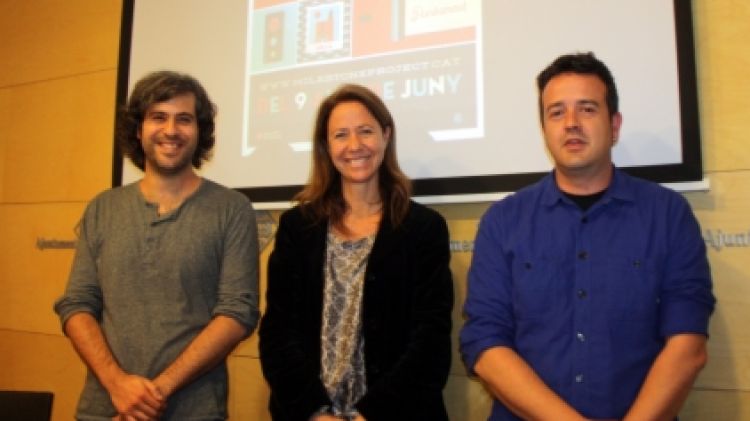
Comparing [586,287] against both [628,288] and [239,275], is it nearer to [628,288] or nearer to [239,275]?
[628,288]

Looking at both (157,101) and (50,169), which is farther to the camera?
(50,169)

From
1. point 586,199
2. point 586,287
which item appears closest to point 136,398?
point 586,287

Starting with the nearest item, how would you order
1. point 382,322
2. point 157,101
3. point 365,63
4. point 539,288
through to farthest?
point 539,288 → point 382,322 → point 157,101 → point 365,63

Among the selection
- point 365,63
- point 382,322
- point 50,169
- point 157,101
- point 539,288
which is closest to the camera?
point 539,288

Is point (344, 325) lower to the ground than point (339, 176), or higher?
lower

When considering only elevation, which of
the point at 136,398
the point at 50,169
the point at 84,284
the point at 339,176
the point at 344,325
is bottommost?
the point at 136,398

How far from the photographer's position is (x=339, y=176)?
192 cm

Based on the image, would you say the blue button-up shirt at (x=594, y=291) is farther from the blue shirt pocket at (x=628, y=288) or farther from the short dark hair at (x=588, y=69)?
the short dark hair at (x=588, y=69)

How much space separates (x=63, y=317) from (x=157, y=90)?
2.51 ft

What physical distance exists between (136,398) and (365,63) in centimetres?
152

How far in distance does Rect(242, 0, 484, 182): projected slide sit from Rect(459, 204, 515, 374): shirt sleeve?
2.25ft

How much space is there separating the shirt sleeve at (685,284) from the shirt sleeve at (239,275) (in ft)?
3.74

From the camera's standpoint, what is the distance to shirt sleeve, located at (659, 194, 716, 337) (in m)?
1.37

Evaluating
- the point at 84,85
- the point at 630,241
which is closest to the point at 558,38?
the point at 630,241
